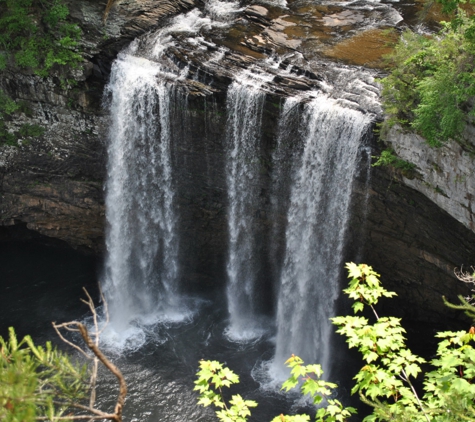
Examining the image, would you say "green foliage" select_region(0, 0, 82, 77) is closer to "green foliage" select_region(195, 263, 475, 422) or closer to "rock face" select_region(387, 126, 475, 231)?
"rock face" select_region(387, 126, 475, 231)

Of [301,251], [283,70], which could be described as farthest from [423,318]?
[283,70]

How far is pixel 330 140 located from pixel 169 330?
8.43 metres

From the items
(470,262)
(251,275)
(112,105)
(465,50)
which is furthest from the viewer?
(251,275)

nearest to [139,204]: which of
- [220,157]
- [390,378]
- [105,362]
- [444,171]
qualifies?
[220,157]

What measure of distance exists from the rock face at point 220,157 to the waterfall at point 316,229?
23.7 inches

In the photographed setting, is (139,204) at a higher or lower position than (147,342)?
higher

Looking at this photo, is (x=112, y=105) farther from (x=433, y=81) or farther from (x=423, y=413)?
(x=423, y=413)

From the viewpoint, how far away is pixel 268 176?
1683 centimetres

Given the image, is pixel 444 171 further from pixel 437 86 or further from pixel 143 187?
pixel 143 187

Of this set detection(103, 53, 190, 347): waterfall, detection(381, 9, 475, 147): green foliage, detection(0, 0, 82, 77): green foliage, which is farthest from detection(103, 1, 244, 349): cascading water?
detection(381, 9, 475, 147): green foliage

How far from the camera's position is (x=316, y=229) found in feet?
53.1

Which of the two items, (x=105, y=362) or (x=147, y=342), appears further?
(x=147, y=342)

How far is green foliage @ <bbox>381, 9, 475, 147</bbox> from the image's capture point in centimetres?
1168

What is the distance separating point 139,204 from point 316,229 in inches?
251
